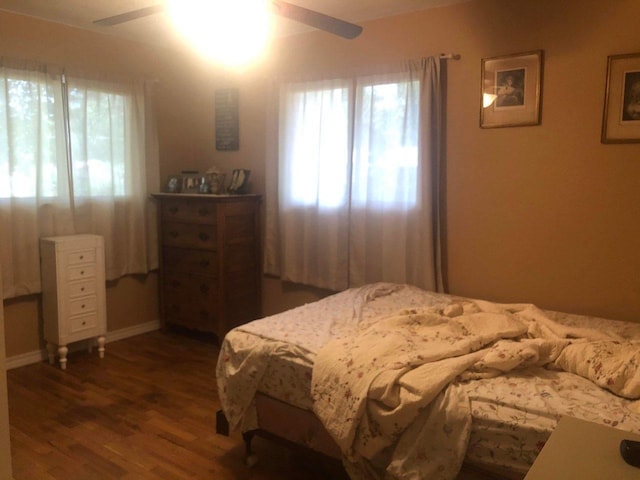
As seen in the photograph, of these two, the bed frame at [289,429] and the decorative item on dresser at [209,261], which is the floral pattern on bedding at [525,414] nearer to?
the bed frame at [289,429]

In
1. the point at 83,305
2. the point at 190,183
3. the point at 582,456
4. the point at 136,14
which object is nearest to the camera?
the point at 582,456

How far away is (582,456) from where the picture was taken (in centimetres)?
112

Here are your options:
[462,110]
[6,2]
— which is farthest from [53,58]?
[462,110]

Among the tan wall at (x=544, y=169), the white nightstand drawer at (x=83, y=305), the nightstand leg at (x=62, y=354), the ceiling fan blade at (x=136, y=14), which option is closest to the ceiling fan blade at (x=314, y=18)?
the ceiling fan blade at (x=136, y=14)

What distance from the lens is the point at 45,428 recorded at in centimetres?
281

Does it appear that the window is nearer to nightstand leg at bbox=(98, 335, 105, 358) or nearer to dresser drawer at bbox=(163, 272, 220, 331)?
dresser drawer at bbox=(163, 272, 220, 331)

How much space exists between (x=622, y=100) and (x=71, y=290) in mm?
3621

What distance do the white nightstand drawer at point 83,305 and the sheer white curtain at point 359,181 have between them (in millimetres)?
1330

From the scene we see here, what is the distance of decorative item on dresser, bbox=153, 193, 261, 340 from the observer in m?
3.99

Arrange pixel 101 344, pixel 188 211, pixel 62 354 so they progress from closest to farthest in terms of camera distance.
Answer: pixel 62 354 < pixel 101 344 < pixel 188 211

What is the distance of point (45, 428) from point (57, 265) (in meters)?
1.16

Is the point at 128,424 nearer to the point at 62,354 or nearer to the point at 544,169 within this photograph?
the point at 62,354

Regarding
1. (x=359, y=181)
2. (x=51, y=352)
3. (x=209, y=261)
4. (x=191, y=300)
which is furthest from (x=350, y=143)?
(x=51, y=352)

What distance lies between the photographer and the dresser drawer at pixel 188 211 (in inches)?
157
